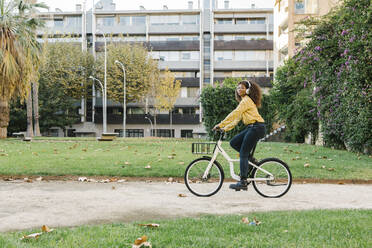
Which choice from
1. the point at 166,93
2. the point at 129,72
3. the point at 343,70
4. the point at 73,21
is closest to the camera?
the point at 343,70

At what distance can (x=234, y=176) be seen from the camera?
632 centimetres

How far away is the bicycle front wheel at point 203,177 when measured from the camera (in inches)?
251

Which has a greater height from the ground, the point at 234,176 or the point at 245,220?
the point at 234,176

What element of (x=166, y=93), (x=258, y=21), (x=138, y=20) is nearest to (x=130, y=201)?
(x=166, y=93)

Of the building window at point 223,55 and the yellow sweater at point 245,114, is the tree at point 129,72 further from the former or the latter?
the yellow sweater at point 245,114

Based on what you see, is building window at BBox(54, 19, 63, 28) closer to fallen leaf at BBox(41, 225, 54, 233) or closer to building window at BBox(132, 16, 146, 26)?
building window at BBox(132, 16, 146, 26)

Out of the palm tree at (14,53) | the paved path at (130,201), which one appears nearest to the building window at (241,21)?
the palm tree at (14,53)

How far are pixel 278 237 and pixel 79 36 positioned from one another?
184ft

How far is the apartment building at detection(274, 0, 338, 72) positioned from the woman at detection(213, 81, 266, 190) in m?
25.0

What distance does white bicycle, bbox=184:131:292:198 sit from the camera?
6.29 metres

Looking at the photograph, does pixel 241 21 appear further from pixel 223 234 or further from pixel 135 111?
pixel 223 234

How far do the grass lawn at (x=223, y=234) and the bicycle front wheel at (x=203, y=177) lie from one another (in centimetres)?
181

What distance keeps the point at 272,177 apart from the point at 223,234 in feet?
9.00

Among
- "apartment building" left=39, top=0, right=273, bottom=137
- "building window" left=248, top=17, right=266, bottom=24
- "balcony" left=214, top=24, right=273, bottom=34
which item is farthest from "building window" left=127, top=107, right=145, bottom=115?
"building window" left=248, top=17, right=266, bottom=24
